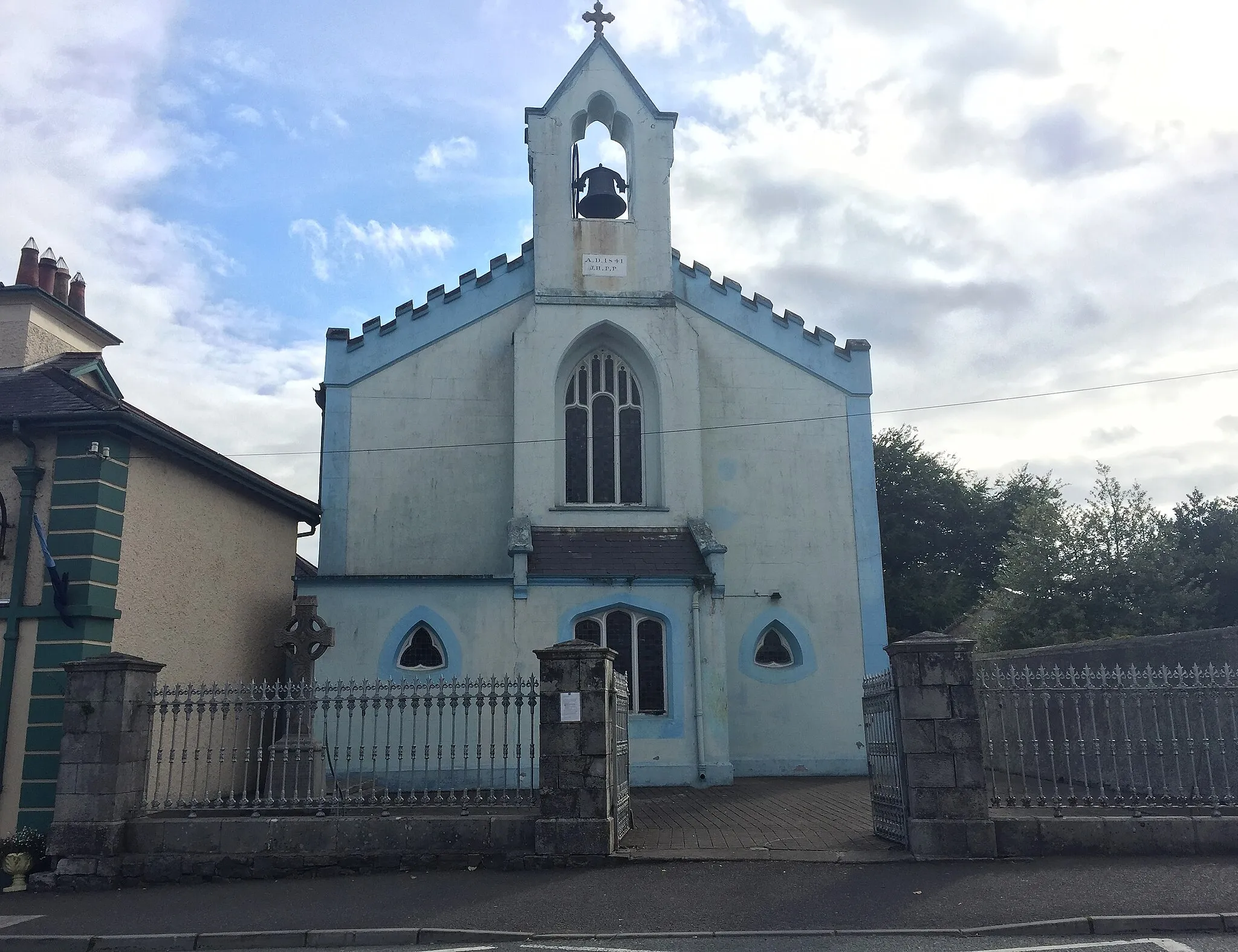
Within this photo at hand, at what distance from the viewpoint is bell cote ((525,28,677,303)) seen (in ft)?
68.1

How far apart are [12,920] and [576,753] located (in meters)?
5.24

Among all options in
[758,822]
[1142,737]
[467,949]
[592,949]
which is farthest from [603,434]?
[592,949]

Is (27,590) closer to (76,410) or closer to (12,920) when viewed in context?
(76,410)

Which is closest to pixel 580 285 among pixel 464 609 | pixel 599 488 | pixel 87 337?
pixel 599 488

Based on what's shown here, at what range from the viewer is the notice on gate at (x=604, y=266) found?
68.1 feet

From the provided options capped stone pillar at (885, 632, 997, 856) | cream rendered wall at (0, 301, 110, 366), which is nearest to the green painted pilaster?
cream rendered wall at (0, 301, 110, 366)

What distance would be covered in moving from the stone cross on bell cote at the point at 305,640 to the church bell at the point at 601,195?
10.9 metres

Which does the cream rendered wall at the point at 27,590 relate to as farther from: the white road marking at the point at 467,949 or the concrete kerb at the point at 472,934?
the white road marking at the point at 467,949

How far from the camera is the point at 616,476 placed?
66.5 ft

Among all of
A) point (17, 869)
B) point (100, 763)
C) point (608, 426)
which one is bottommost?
point (17, 869)

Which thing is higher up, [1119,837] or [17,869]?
[1119,837]

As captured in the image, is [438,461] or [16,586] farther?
[438,461]

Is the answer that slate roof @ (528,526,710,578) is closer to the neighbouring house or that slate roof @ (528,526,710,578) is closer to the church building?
the church building

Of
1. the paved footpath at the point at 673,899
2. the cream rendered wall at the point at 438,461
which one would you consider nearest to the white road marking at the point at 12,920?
the paved footpath at the point at 673,899
